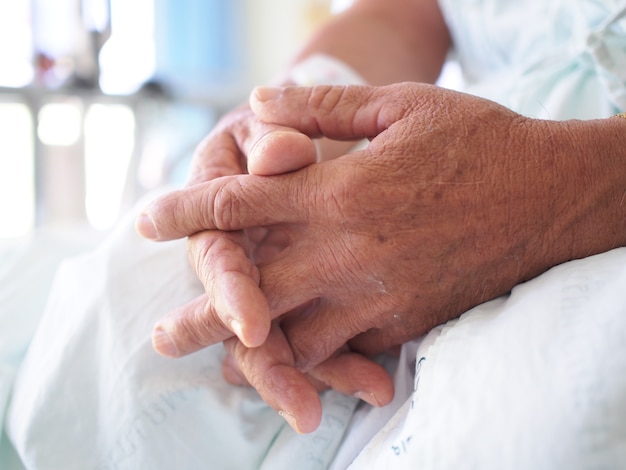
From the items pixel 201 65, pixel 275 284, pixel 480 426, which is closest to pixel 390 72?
pixel 275 284

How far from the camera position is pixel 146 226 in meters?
0.50

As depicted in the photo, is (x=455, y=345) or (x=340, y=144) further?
(x=340, y=144)

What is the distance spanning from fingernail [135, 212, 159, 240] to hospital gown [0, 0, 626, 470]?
79 mm

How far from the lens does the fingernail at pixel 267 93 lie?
1.67 feet

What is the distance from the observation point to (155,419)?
1.58 feet

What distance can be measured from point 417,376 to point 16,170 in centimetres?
269

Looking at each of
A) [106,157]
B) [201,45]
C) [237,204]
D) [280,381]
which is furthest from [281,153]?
[201,45]

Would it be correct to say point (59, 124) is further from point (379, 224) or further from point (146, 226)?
point (379, 224)

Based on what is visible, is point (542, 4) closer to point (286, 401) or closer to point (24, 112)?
point (286, 401)

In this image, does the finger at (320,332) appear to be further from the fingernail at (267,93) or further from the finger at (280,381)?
the fingernail at (267,93)

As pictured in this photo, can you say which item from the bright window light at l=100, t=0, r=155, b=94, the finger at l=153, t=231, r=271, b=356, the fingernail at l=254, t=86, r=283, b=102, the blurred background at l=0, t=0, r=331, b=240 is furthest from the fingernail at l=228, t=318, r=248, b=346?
the bright window light at l=100, t=0, r=155, b=94

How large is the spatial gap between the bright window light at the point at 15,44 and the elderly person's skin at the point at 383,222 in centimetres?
250

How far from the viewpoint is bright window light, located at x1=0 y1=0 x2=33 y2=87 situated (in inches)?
99.7

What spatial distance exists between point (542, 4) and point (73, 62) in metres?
2.51
